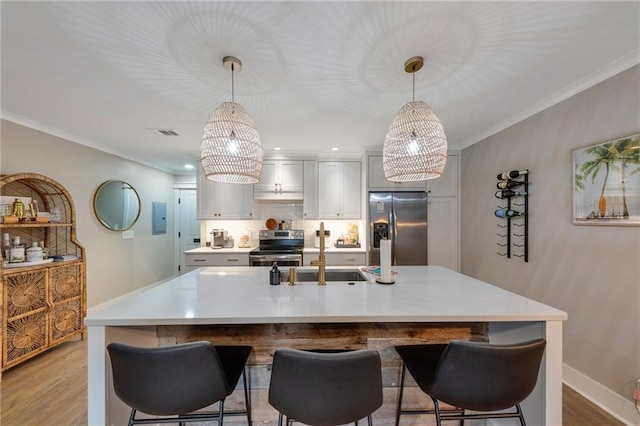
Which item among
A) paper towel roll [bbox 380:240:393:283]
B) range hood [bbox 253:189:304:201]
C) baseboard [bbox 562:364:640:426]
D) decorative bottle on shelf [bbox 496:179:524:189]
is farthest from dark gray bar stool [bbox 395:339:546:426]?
range hood [bbox 253:189:304:201]

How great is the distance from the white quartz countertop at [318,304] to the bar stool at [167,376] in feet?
0.60

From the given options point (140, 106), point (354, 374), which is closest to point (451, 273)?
point (354, 374)

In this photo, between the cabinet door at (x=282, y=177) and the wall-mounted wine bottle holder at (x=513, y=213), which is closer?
the wall-mounted wine bottle holder at (x=513, y=213)

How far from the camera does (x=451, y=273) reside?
2076mm

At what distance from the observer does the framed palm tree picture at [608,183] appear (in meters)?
1.62

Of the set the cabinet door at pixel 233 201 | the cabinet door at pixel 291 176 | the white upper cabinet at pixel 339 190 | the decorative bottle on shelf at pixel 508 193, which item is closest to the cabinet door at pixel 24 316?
the cabinet door at pixel 233 201

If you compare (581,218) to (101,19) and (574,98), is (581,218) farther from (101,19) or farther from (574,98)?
(101,19)

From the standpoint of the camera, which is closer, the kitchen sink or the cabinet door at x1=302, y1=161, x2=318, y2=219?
the kitchen sink

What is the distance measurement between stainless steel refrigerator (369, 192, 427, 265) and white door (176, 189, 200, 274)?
3.87 m

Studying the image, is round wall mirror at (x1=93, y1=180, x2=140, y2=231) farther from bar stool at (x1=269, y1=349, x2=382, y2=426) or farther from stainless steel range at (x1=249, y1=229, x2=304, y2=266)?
bar stool at (x1=269, y1=349, x2=382, y2=426)

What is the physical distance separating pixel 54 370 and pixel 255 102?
9.86 ft

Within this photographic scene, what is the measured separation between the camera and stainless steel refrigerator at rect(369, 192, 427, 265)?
144 inches

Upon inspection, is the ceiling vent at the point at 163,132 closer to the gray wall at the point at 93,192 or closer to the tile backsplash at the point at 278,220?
the gray wall at the point at 93,192

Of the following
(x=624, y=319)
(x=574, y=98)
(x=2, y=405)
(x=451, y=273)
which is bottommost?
(x=2, y=405)
